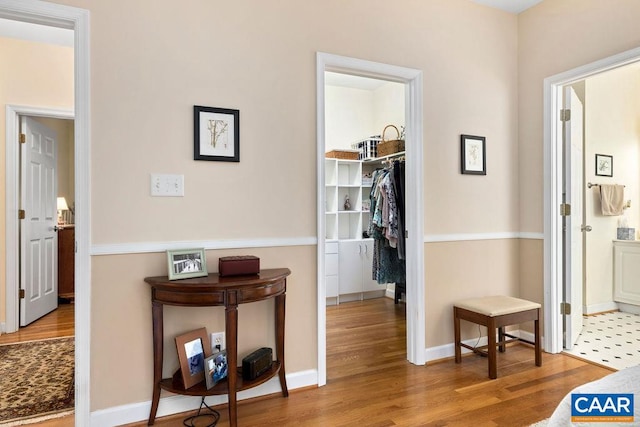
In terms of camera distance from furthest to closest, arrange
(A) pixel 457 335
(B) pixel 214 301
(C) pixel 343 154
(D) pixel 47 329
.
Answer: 1. (C) pixel 343 154
2. (D) pixel 47 329
3. (A) pixel 457 335
4. (B) pixel 214 301

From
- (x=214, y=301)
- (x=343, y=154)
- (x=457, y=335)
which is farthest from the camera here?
(x=343, y=154)

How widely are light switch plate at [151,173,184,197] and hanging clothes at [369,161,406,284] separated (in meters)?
2.14

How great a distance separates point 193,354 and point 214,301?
399mm

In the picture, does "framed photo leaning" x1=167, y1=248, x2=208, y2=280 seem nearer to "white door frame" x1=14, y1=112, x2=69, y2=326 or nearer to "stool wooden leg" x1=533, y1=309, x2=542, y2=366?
"stool wooden leg" x1=533, y1=309, x2=542, y2=366

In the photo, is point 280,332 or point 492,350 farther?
point 492,350

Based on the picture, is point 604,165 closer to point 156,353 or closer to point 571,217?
point 571,217

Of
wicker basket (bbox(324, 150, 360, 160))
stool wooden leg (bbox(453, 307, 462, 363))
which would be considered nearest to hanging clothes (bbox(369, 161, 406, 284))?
wicker basket (bbox(324, 150, 360, 160))

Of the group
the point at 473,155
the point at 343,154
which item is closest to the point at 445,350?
the point at 473,155

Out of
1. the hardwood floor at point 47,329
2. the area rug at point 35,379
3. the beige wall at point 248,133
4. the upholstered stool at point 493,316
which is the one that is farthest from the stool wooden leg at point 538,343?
the hardwood floor at point 47,329

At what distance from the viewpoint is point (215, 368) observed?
2.04 metres

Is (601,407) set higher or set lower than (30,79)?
lower

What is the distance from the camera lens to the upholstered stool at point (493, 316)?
2543 mm

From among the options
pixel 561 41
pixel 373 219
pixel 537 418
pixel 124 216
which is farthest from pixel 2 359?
pixel 561 41

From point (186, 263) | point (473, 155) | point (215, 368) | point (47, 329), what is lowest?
point (47, 329)
